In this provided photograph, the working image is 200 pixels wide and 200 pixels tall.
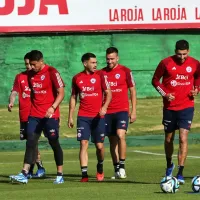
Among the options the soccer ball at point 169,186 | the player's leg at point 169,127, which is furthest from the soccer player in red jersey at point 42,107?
the soccer ball at point 169,186

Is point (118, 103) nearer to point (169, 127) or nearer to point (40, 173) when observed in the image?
point (40, 173)

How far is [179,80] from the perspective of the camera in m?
17.0

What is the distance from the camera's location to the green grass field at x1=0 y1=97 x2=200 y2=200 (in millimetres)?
14898

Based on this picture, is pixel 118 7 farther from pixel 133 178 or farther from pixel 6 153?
pixel 133 178

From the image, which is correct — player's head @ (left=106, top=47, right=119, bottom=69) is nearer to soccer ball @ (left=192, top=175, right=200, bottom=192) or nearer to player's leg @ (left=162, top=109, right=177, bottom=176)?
player's leg @ (left=162, top=109, right=177, bottom=176)

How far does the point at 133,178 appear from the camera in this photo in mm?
18062

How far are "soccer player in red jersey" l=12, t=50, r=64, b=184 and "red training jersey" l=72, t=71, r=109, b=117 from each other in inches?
25.7

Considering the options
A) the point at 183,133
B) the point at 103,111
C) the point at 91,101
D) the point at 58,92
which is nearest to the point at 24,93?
the point at 91,101

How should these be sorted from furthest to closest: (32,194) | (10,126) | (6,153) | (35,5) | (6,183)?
(35,5), (10,126), (6,153), (6,183), (32,194)

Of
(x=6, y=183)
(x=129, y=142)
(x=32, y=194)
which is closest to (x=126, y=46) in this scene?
(x=129, y=142)

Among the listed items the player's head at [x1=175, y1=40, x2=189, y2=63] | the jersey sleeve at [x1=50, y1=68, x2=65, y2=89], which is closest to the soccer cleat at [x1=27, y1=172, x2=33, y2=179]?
the jersey sleeve at [x1=50, y1=68, x2=65, y2=89]

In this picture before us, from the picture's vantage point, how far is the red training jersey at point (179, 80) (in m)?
17.0

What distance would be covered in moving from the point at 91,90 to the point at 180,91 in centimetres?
162

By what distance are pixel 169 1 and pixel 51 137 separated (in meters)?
15.0
